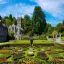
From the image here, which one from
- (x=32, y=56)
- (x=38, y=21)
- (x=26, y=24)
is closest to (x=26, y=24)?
(x=26, y=24)

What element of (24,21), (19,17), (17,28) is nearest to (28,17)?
(24,21)

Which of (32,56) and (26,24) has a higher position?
(26,24)

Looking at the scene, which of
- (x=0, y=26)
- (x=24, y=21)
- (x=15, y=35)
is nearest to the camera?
(x=0, y=26)

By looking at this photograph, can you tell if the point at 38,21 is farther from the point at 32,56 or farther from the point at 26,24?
the point at 32,56

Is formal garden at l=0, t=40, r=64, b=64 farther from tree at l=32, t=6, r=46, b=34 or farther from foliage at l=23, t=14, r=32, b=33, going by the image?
foliage at l=23, t=14, r=32, b=33

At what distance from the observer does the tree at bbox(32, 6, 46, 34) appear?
9344cm

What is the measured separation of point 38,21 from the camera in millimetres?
95062

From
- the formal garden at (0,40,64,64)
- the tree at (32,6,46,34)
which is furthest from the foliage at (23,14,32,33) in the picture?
the formal garden at (0,40,64,64)

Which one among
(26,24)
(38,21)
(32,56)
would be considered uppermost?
(38,21)

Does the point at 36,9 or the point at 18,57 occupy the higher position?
the point at 36,9

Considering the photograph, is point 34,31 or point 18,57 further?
point 34,31

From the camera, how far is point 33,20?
3787 inches

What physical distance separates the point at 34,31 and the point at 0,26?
2723 centimetres

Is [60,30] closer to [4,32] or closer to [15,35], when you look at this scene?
[15,35]
